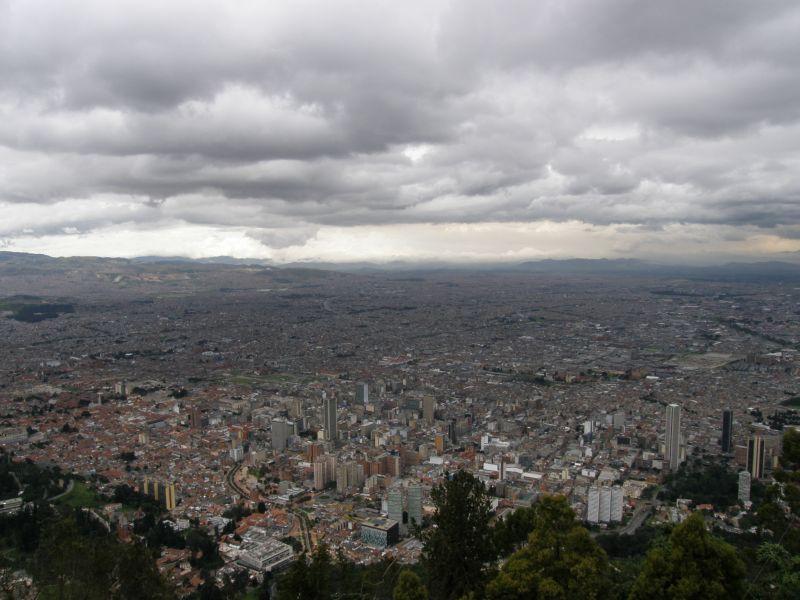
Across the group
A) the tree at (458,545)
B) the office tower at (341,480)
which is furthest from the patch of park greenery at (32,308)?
the tree at (458,545)

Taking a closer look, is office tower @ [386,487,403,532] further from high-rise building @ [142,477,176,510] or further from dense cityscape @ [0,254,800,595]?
high-rise building @ [142,477,176,510]

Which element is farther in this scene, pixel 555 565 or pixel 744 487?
pixel 744 487

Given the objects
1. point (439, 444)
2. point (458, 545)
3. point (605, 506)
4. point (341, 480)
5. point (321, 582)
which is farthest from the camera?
point (439, 444)

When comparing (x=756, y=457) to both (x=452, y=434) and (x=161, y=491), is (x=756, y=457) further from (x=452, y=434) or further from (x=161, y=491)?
(x=161, y=491)

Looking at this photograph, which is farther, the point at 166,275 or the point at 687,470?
the point at 166,275

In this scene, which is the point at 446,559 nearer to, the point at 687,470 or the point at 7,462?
the point at 687,470

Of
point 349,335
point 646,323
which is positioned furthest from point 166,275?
point 646,323

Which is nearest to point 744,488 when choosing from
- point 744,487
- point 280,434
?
point 744,487
